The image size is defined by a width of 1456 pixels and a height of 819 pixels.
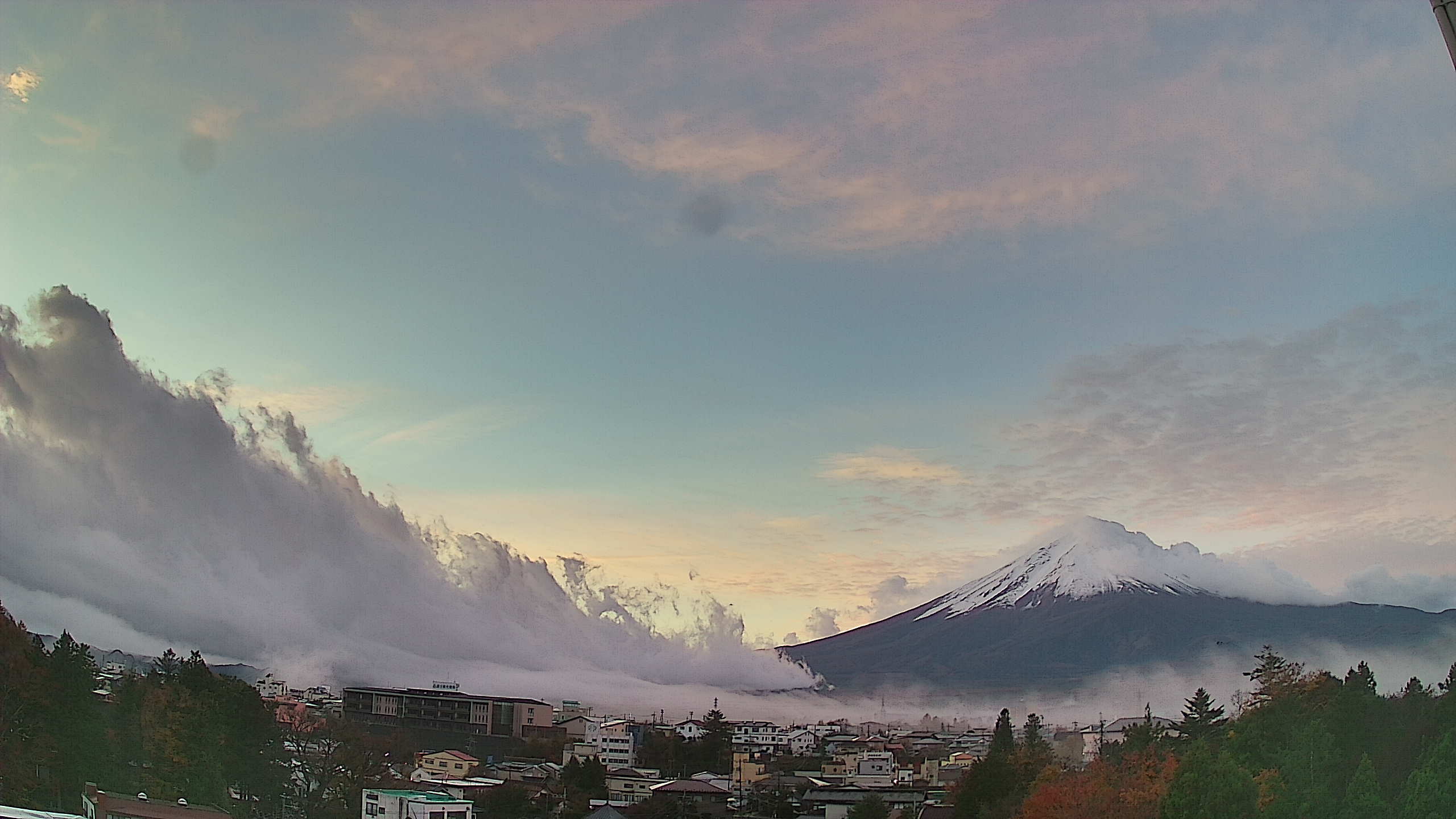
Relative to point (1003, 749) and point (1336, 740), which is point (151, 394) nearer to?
point (1003, 749)

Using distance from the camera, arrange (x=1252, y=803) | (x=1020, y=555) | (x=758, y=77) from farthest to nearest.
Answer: (x=1020, y=555) → (x=758, y=77) → (x=1252, y=803)

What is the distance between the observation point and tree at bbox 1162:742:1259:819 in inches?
447

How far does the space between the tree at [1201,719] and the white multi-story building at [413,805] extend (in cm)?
780

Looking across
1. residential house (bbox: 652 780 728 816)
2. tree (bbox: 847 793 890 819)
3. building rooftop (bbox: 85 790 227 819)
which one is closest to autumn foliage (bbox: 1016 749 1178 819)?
tree (bbox: 847 793 890 819)

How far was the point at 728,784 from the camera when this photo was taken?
527 inches

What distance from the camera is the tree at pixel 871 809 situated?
41.7 feet

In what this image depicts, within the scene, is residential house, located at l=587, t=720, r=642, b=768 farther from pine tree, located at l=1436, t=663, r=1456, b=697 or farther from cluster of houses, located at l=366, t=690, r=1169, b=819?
pine tree, located at l=1436, t=663, r=1456, b=697

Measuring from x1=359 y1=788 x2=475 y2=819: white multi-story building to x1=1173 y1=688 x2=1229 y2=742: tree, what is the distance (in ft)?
25.6

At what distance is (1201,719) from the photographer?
41.5ft

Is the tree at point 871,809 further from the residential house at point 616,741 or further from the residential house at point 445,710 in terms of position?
the residential house at point 445,710

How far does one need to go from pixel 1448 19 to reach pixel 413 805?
1272 cm

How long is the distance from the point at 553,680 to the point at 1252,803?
26.3 feet

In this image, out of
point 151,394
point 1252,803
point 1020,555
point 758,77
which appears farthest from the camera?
point 151,394

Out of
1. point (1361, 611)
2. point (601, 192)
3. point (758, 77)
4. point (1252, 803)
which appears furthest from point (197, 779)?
point (1361, 611)
